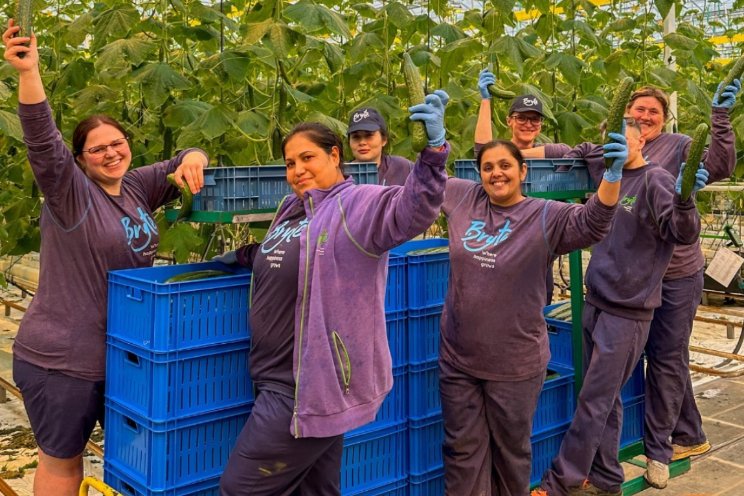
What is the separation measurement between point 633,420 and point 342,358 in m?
2.11

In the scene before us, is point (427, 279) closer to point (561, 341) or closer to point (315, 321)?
point (315, 321)

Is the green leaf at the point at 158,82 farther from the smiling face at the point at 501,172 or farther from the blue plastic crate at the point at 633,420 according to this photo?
the blue plastic crate at the point at 633,420

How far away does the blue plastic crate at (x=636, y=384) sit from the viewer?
3.62 meters

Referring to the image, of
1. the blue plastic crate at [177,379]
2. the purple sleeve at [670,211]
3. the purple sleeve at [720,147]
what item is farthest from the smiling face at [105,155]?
the purple sleeve at [720,147]

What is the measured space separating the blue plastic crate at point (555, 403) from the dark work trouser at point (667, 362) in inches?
17.5

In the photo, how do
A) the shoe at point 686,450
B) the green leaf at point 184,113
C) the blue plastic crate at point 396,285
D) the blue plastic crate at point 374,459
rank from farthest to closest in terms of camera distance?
the shoe at point 686,450
the green leaf at point 184,113
the blue plastic crate at point 396,285
the blue plastic crate at point 374,459

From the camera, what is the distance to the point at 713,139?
330 centimetres

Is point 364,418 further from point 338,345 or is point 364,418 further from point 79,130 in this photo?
point 79,130

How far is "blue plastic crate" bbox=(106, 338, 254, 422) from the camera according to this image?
213 cm

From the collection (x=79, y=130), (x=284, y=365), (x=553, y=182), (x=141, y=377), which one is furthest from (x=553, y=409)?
(x=79, y=130)

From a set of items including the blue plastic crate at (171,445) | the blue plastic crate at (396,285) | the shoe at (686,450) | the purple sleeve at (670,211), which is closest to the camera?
the blue plastic crate at (171,445)

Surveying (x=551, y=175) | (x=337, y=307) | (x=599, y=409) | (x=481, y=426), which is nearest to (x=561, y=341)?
(x=599, y=409)

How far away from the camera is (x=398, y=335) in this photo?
2676mm

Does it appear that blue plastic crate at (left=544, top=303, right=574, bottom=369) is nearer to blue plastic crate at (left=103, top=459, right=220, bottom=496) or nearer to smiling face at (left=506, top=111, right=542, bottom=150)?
smiling face at (left=506, top=111, right=542, bottom=150)
